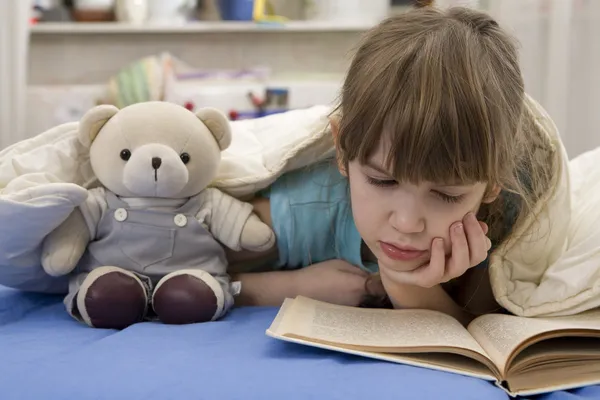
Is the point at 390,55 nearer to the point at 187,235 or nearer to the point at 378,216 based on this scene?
the point at 378,216

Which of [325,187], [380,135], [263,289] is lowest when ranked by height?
[263,289]

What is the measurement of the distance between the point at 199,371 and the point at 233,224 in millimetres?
284

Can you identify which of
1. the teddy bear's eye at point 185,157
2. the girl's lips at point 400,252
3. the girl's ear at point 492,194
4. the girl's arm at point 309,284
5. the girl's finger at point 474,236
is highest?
the teddy bear's eye at point 185,157

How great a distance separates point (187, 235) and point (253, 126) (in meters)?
0.37

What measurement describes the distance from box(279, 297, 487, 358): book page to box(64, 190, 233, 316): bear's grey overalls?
134 mm

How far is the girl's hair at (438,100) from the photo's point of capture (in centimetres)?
70

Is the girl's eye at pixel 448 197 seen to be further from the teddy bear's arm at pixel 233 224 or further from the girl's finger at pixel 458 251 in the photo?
the teddy bear's arm at pixel 233 224

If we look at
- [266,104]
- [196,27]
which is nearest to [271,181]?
[266,104]

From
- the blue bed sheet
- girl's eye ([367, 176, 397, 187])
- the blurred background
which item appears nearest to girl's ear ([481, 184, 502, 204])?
girl's eye ([367, 176, 397, 187])

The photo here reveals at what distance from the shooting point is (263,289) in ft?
3.13

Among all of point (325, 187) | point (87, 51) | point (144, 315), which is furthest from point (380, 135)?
point (87, 51)

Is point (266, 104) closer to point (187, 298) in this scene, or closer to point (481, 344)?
point (187, 298)

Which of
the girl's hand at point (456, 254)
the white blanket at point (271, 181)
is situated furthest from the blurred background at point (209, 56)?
the girl's hand at point (456, 254)

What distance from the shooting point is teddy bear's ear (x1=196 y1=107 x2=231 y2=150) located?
2.96 ft
